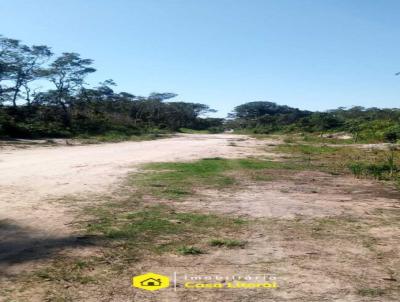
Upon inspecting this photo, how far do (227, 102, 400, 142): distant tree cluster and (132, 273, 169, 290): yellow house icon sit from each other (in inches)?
1139

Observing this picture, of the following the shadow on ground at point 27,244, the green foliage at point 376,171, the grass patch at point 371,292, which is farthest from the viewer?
the green foliage at point 376,171

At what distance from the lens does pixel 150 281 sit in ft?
11.9

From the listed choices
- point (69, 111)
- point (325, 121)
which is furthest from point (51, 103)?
point (325, 121)

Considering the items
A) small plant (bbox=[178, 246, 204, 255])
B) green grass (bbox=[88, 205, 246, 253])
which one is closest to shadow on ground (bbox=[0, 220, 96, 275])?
green grass (bbox=[88, 205, 246, 253])

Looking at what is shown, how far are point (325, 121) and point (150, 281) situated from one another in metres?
50.8

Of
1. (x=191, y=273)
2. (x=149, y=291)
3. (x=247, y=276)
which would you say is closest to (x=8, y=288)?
(x=149, y=291)

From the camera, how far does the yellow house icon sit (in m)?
3.51

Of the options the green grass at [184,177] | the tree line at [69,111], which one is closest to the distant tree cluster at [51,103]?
the tree line at [69,111]

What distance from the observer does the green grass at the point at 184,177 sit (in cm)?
821

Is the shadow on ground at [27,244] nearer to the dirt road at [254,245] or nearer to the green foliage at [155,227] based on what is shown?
the dirt road at [254,245]

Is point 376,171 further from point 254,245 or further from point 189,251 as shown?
point 189,251

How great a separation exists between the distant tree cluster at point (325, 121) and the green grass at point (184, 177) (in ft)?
68.3

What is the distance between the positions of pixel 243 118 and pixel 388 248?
8782cm

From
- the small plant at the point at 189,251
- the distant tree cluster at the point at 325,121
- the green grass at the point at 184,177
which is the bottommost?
the small plant at the point at 189,251
